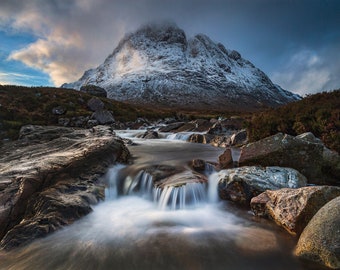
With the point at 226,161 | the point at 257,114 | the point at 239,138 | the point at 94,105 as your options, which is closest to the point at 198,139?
the point at 239,138

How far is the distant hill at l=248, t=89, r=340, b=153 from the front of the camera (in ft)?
37.5

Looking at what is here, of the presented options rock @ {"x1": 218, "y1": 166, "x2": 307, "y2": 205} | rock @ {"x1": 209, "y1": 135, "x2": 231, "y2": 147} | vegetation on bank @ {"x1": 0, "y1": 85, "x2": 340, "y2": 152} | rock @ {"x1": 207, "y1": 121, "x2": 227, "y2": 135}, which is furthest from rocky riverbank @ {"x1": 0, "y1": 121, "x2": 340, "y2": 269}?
rock @ {"x1": 207, "y1": 121, "x2": 227, "y2": 135}

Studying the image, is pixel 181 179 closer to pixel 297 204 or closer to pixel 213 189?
pixel 213 189

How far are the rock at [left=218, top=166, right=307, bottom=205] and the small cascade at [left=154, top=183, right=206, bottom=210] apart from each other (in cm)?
77

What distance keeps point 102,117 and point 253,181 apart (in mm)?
31927

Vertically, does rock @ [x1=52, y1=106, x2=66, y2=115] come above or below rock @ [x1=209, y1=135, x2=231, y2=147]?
above

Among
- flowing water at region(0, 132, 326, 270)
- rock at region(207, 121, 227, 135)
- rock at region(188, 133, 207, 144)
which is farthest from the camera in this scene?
rock at region(207, 121, 227, 135)

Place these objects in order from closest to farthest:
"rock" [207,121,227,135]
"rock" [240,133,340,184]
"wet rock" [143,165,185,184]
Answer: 1. "rock" [240,133,340,184]
2. "wet rock" [143,165,185,184]
3. "rock" [207,121,227,135]

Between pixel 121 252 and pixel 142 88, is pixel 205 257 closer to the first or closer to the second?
pixel 121 252

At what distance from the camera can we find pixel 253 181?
8.16 meters

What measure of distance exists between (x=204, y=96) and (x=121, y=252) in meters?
153

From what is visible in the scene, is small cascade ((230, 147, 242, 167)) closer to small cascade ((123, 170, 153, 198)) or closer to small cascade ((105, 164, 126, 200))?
small cascade ((123, 170, 153, 198))

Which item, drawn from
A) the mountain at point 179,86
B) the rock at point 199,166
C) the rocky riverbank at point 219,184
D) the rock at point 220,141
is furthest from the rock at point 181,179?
the mountain at point 179,86

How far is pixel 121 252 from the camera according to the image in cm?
576
